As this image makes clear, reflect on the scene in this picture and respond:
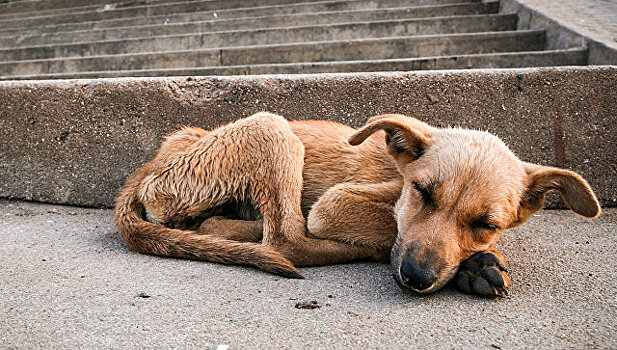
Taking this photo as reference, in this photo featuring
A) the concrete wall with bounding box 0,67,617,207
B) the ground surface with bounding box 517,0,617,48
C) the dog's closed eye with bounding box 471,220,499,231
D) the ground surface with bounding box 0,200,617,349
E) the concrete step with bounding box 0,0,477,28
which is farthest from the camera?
the concrete step with bounding box 0,0,477,28

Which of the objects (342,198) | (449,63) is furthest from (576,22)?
(342,198)

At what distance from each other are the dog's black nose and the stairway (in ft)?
12.8

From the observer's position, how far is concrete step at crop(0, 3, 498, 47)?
366 inches

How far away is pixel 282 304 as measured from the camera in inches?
114

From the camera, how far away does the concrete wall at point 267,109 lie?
4656 millimetres

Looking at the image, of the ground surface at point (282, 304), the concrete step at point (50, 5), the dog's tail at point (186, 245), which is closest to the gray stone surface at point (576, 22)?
the ground surface at point (282, 304)

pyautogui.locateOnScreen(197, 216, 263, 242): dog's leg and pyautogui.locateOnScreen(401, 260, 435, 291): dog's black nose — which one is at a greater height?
pyautogui.locateOnScreen(401, 260, 435, 291): dog's black nose

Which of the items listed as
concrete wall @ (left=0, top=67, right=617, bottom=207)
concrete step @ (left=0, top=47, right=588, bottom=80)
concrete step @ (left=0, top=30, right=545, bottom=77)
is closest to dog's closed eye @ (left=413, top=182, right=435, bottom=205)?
concrete wall @ (left=0, top=67, right=617, bottom=207)

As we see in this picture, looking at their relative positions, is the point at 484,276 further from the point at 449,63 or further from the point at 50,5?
the point at 50,5

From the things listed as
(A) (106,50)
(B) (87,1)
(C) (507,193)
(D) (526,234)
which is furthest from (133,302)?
(B) (87,1)

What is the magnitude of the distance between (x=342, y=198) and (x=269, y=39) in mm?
5631

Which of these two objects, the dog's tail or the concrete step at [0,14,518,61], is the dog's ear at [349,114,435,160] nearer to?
the dog's tail

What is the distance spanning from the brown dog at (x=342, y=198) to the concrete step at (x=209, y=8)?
6547 mm

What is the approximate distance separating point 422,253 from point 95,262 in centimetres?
225
